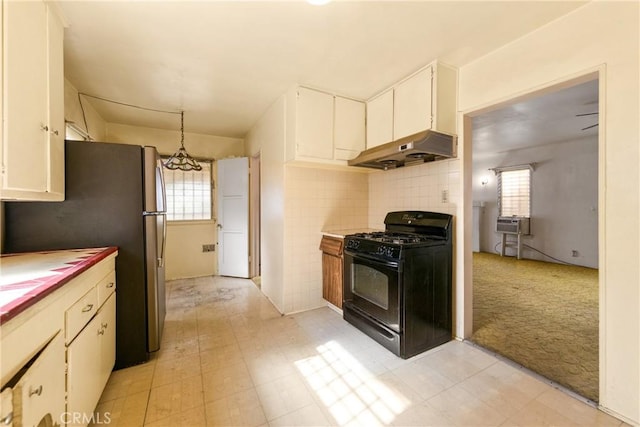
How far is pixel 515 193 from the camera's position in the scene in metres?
5.86

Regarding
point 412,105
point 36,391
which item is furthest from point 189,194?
point 36,391

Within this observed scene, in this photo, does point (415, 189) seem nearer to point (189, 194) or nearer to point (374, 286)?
point (374, 286)

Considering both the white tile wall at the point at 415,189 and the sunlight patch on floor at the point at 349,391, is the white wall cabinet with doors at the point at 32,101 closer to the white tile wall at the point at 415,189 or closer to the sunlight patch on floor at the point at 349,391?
the sunlight patch on floor at the point at 349,391

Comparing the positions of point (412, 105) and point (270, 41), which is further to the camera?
point (412, 105)

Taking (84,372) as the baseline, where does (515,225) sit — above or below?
above

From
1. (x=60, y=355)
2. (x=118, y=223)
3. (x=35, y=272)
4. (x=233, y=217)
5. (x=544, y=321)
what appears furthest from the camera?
(x=233, y=217)

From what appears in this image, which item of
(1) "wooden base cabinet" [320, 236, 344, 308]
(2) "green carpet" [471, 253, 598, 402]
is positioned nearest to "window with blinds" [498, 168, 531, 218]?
(2) "green carpet" [471, 253, 598, 402]

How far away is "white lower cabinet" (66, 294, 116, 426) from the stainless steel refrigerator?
20 cm

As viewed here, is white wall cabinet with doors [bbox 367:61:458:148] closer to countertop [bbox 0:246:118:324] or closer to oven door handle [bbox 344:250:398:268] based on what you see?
oven door handle [bbox 344:250:398:268]

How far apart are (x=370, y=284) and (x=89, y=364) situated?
1.93 meters

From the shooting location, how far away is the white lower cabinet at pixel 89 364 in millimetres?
1169

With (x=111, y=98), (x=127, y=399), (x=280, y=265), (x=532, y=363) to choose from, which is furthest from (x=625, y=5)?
(x=111, y=98)

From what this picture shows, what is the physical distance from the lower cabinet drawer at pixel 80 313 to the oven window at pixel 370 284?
1924 millimetres

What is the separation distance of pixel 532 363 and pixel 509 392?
482 millimetres
